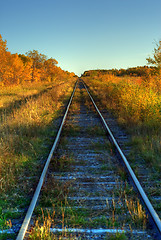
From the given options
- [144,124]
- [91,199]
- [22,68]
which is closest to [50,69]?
[22,68]

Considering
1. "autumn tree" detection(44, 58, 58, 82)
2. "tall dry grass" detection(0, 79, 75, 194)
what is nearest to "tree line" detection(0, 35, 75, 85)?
"autumn tree" detection(44, 58, 58, 82)

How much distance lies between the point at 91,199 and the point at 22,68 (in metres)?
31.4

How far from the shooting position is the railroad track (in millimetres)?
2479

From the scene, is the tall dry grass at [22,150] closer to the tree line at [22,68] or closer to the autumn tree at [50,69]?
the tree line at [22,68]

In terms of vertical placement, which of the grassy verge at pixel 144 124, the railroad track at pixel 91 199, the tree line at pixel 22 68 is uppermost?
the tree line at pixel 22 68

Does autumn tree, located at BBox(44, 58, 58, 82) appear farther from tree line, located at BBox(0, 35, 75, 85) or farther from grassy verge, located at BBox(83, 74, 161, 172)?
grassy verge, located at BBox(83, 74, 161, 172)

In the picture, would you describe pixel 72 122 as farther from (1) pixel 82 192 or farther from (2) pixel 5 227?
(2) pixel 5 227

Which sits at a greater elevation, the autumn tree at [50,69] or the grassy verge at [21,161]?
the autumn tree at [50,69]

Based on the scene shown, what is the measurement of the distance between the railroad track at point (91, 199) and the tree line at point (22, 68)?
2120 centimetres

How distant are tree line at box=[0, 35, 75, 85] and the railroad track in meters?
21.2

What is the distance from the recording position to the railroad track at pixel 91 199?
2479 mm

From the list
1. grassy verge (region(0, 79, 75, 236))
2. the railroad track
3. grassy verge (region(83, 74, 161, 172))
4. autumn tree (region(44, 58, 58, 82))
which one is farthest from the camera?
autumn tree (region(44, 58, 58, 82))

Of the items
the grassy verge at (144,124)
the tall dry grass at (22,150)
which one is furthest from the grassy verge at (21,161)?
the grassy verge at (144,124)

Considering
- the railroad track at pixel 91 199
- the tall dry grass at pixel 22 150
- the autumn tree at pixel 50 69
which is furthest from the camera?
the autumn tree at pixel 50 69
